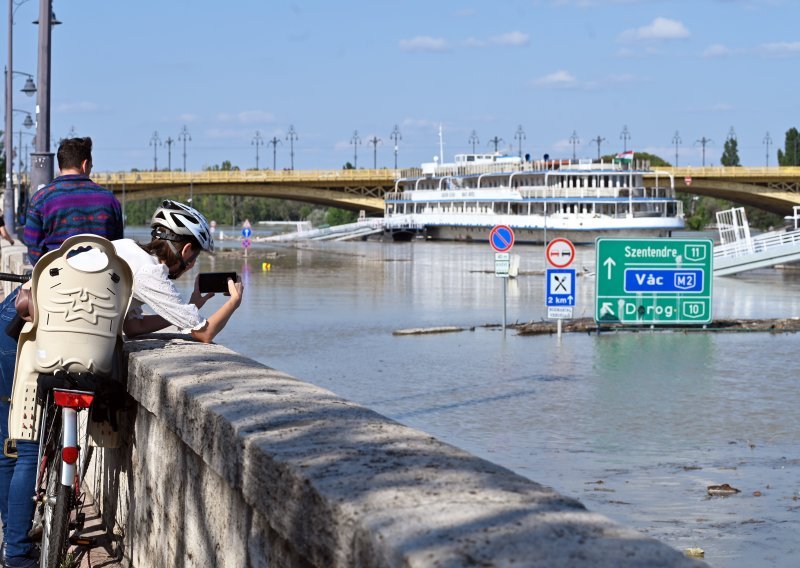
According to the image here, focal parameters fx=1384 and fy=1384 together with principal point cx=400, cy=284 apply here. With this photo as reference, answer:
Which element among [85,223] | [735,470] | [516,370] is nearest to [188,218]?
[85,223]

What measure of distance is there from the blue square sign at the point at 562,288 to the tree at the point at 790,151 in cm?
13405

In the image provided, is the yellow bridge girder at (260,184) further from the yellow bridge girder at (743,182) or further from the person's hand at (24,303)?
the person's hand at (24,303)

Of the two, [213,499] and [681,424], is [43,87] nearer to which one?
[681,424]

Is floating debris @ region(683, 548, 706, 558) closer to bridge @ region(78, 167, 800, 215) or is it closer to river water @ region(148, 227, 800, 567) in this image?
river water @ region(148, 227, 800, 567)

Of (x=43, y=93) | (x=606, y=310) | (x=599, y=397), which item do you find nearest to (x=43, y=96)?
(x=43, y=93)

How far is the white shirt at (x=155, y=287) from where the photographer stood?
5648mm

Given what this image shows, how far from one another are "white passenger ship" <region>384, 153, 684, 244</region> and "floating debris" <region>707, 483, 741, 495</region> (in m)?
78.1

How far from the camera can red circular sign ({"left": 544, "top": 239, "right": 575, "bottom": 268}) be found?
75.2ft

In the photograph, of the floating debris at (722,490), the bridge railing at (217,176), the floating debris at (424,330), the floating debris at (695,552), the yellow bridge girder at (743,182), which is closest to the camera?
the floating debris at (695,552)

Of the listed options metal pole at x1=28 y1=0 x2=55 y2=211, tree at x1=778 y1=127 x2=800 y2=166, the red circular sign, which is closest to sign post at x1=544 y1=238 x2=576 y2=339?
the red circular sign

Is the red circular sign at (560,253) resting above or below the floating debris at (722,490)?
above

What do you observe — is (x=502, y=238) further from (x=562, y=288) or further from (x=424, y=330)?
(x=562, y=288)

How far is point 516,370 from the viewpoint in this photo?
1928 cm

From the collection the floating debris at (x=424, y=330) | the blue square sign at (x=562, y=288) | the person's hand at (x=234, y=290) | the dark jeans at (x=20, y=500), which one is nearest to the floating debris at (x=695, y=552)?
the person's hand at (x=234, y=290)
